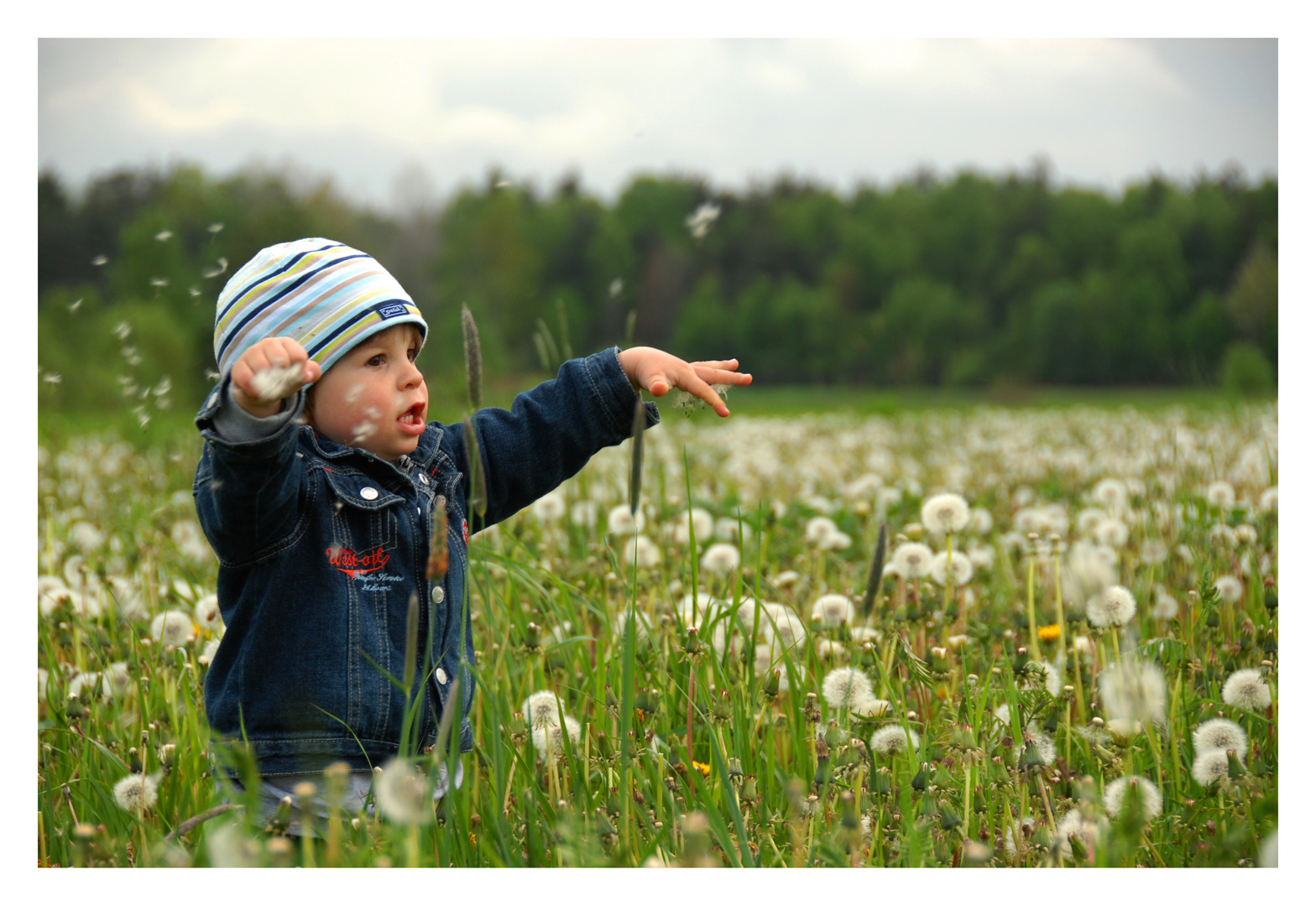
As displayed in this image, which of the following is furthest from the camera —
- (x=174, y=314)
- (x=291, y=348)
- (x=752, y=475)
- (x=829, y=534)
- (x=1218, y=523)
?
(x=752, y=475)

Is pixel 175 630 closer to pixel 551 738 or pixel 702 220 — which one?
pixel 551 738

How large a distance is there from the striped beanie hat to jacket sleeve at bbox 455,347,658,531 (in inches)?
12.2

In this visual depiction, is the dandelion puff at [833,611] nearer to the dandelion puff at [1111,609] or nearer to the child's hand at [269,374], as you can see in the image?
the dandelion puff at [1111,609]

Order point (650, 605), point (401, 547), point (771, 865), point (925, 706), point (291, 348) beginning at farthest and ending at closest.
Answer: point (650, 605), point (925, 706), point (401, 547), point (771, 865), point (291, 348)

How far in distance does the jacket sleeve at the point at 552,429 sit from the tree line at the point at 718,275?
0.69 feet

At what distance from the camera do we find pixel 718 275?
15.6 feet

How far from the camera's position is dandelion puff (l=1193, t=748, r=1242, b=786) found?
171 cm

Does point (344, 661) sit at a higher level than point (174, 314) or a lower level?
lower

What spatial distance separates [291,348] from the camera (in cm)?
146

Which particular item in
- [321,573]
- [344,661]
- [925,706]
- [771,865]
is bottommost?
[771,865]

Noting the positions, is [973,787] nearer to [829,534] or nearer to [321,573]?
[321,573]

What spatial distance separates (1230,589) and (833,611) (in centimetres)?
109

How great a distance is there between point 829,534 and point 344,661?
2.05m
